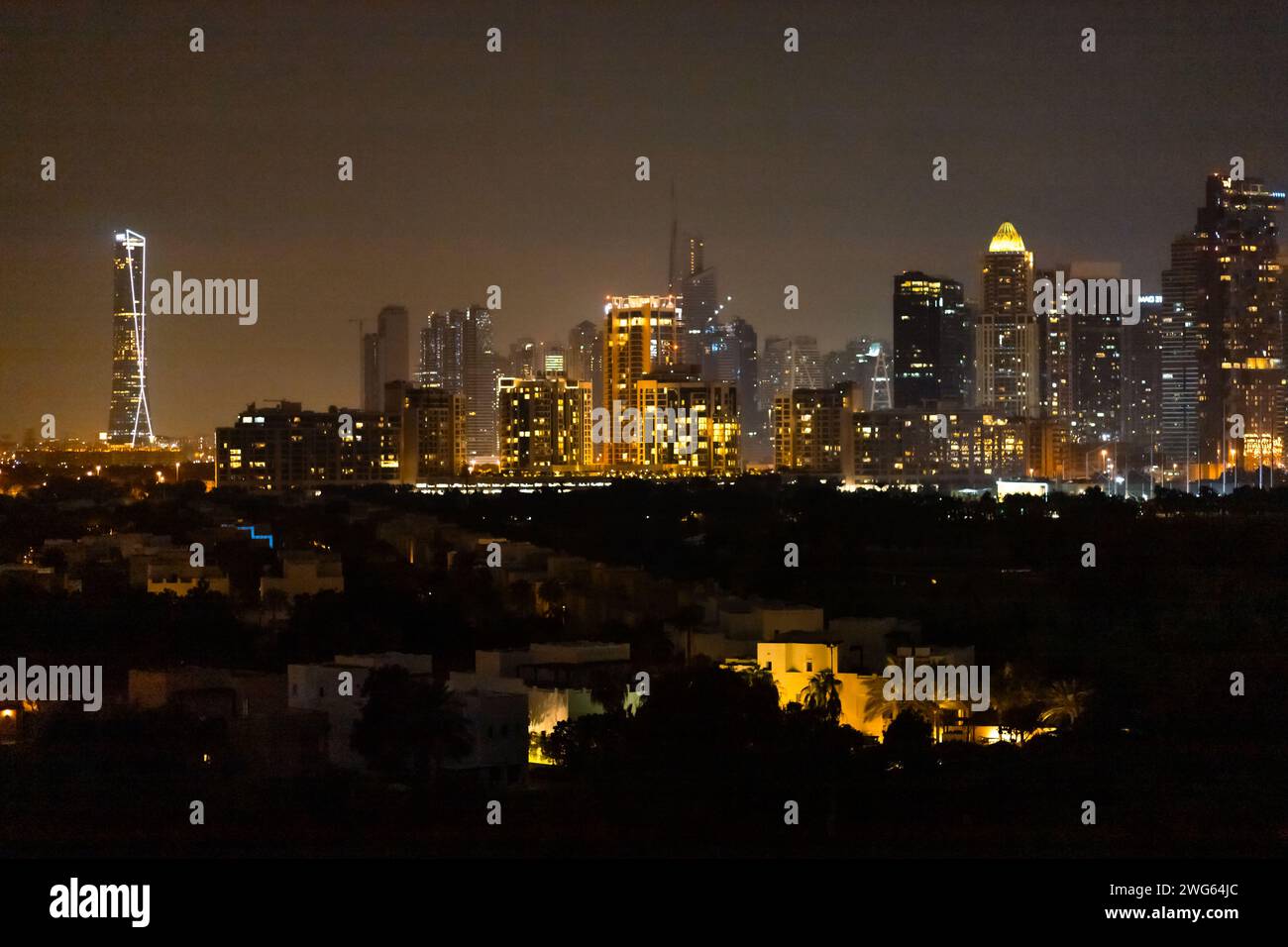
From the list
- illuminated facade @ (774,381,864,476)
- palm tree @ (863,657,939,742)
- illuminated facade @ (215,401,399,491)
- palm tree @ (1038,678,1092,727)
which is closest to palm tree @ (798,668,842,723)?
palm tree @ (863,657,939,742)

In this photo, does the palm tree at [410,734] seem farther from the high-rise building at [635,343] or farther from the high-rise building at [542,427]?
the high-rise building at [635,343]

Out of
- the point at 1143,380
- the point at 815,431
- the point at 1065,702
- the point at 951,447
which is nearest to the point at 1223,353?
the point at 1143,380

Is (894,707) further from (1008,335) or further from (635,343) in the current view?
(1008,335)

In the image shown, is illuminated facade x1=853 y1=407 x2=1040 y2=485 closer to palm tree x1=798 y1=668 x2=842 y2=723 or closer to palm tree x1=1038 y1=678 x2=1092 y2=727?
palm tree x1=1038 y1=678 x2=1092 y2=727
